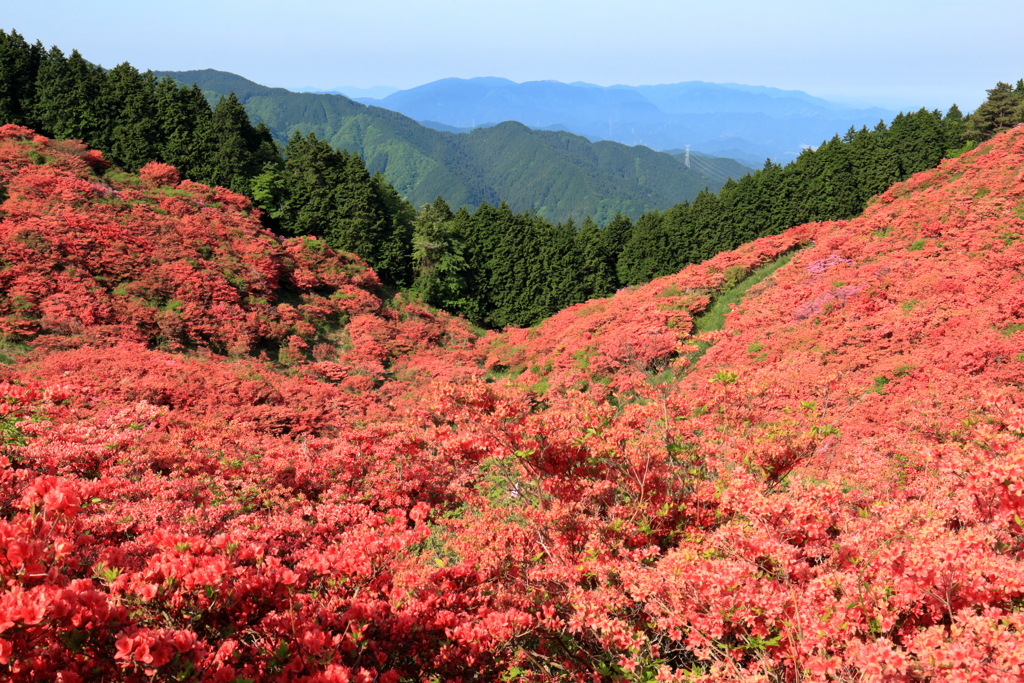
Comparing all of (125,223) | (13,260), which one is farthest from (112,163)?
(13,260)

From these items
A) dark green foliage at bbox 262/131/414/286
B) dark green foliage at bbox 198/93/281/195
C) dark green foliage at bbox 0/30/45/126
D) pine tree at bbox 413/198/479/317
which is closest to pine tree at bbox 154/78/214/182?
dark green foliage at bbox 198/93/281/195

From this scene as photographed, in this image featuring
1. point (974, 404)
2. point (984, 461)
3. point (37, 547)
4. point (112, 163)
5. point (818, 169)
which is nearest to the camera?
point (37, 547)

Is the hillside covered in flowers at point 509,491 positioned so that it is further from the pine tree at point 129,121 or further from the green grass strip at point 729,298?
the pine tree at point 129,121

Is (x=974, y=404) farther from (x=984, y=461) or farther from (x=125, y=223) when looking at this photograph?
(x=125, y=223)

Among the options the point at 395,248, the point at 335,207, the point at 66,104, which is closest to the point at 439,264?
the point at 395,248

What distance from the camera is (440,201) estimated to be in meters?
37.4

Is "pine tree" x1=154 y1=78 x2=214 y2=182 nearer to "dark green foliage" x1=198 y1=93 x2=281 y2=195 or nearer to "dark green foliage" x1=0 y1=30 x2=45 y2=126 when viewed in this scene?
"dark green foliage" x1=198 y1=93 x2=281 y2=195

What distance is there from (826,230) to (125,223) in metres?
37.0

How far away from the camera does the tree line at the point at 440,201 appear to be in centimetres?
3047

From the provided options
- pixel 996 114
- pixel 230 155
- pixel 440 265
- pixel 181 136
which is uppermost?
pixel 996 114

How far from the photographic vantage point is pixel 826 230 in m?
30.7

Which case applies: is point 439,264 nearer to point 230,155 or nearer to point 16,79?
point 230,155

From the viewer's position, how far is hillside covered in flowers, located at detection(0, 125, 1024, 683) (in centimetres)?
357

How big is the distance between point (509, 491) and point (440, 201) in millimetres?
30706
